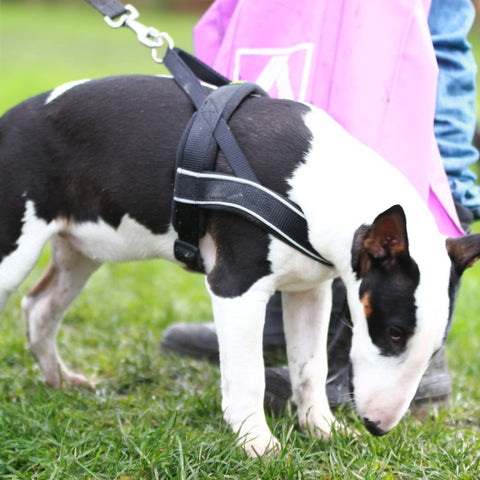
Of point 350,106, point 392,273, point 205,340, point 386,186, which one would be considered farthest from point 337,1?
point 205,340

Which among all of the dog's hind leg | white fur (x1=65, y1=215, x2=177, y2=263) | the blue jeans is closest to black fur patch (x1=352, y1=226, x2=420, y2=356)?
white fur (x1=65, y1=215, x2=177, y2=263)

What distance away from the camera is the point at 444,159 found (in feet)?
11.1

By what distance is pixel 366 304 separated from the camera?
2.47 meters

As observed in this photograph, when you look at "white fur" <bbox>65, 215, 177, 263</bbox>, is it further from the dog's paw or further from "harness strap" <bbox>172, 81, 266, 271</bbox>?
the dog's paw

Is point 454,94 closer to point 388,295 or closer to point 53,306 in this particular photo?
point 388,295

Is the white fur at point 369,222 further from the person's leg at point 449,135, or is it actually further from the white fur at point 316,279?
the person's leg at point 449,135

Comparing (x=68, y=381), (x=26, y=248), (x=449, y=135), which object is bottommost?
(x=68, y=381)

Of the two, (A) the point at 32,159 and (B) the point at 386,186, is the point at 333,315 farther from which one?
(A) the point at 32,159

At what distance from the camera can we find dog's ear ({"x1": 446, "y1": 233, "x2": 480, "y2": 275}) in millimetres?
2439

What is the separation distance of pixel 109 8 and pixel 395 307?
1.54m

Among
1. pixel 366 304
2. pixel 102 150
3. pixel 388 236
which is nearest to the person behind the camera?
pixel 388 236

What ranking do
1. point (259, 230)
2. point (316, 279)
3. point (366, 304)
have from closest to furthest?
point (366, 304) → point (259, 230) → point (316, 279)

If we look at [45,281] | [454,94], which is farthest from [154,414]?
[454,94]

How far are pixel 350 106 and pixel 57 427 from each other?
1512 mm
